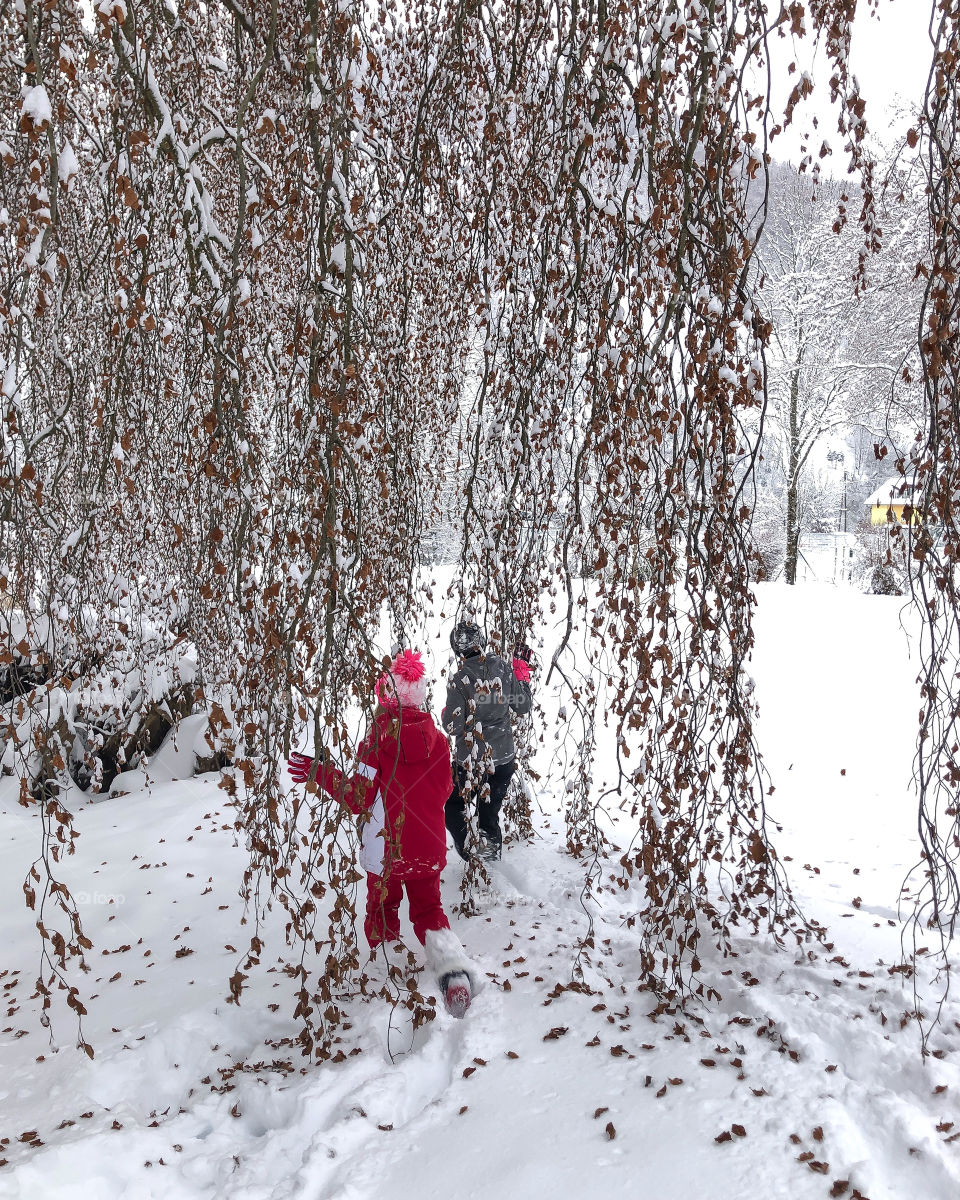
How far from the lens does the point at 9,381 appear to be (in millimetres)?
1737

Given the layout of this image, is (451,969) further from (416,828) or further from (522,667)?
(522,667)

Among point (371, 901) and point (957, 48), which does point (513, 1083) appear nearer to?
point (371, 901)

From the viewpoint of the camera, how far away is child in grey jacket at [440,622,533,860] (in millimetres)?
3162

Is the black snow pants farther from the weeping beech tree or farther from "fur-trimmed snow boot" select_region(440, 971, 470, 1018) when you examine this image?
"fur-trimmed snow boot" select_region(440, 971, 470, 1018)

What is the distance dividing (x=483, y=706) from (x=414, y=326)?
1.83 m

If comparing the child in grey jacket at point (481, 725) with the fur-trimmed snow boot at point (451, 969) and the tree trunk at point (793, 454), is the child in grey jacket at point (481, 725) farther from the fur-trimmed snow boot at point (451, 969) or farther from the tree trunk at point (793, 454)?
the tree trunk at point (793, 454)

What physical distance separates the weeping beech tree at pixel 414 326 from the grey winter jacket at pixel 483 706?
0.82ft

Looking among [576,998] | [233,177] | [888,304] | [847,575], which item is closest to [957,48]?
[233,177]

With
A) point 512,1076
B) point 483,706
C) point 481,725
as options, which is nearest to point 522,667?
point 483,706

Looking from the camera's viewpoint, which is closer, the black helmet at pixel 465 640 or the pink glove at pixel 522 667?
the black helmet at pixel 465 640

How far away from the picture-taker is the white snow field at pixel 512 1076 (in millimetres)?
2162

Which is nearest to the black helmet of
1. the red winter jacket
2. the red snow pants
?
the red winter jacket

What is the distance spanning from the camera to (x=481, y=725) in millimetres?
3469

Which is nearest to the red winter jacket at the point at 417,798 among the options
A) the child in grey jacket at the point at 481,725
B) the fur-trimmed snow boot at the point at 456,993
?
the child in grey jacket at the point at 481,725
